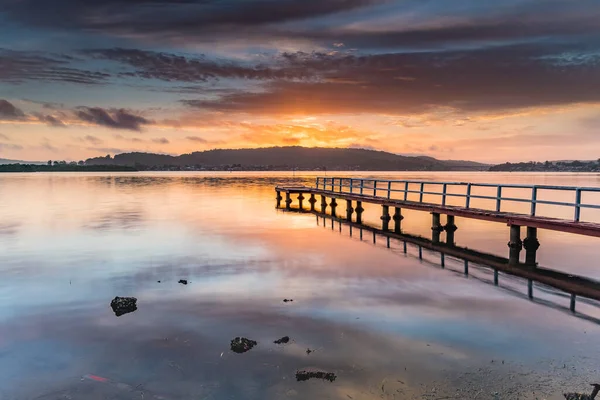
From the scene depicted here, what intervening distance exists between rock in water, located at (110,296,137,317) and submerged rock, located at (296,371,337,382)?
20.1 ft

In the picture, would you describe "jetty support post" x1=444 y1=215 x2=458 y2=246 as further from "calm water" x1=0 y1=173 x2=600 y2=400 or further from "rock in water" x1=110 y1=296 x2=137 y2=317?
"rock in water" x1=110 y1=296 x2=137 y2=317

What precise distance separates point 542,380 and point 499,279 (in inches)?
330

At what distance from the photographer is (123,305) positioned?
12445mm

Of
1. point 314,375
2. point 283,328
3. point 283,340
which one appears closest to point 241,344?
point 283,340

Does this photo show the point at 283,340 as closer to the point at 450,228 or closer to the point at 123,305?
the point at 123,305

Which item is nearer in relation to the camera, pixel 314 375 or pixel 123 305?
pixel 314 375

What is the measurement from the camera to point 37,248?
24.3 meters

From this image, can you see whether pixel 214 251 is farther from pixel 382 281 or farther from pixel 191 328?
pixel 191 328

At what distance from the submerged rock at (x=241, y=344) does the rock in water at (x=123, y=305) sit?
404cm

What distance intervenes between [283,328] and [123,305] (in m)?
4.78

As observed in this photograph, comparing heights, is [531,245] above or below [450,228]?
above

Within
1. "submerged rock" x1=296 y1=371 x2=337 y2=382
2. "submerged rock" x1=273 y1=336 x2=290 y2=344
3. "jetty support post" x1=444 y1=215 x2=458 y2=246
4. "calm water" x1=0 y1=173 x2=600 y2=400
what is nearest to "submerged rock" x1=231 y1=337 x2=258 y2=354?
"calm water" x1=0 y1=173 x2=600 y2=400

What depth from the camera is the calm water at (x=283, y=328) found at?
7871 mm

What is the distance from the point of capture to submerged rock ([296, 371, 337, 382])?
8.01m
